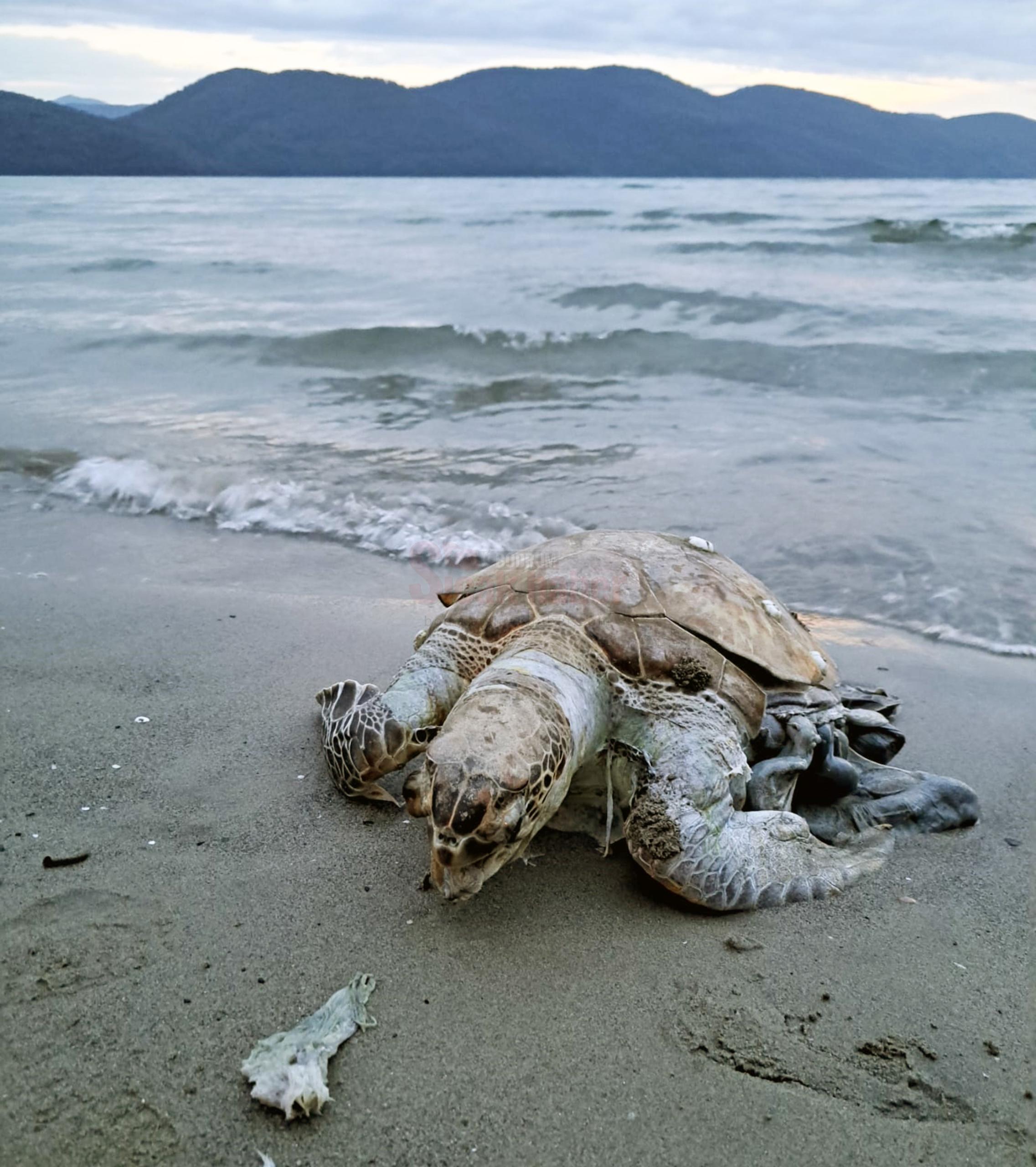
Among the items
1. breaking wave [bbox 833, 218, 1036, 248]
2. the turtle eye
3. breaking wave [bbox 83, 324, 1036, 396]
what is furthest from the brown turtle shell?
breaking wave [bbox 833, 218, 1036, 248]

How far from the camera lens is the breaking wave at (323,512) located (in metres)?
5.79

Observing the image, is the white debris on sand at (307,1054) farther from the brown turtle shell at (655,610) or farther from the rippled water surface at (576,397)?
the rippled water surface at (576,397)

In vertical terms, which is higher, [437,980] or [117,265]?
[437,980]

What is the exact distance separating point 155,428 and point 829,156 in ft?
427

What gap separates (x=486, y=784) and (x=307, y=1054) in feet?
2.09

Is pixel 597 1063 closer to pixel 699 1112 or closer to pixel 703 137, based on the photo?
pixel 699 1112

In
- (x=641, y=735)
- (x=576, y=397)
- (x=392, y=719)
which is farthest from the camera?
(x=576, y=397)

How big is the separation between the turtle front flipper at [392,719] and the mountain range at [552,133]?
87763 millimetres

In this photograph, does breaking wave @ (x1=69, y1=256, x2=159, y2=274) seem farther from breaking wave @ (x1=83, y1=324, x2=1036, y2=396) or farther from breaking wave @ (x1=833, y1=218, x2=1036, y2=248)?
breaking wave @ (x1=833, y1=218, x2=1036, y2=248)

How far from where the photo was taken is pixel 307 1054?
6.62 ft

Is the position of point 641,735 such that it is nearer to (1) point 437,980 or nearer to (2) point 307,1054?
(1) point 437,980

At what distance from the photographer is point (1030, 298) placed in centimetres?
1388

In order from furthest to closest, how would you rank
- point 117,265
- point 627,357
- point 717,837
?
point 117,265 < point 627,357 < point 717,837

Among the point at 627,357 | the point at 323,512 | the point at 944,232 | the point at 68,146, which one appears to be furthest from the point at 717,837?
the point at 68,146
